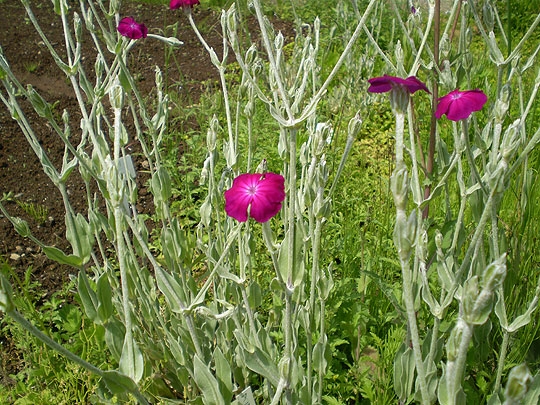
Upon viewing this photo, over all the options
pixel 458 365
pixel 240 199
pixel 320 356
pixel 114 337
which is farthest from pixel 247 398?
pixel 458 365

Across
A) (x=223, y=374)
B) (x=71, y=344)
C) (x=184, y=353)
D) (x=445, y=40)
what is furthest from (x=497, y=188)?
(x=71, y=344)

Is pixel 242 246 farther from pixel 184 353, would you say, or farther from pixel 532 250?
pixel 532 250

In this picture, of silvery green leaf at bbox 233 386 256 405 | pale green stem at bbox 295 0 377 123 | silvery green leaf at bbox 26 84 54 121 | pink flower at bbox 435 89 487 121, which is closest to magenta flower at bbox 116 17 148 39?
silvery green leaf at bbox 26 84 54 121

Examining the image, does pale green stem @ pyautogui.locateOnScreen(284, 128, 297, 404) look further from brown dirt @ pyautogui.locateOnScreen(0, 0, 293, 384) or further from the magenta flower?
brown dirt @ pyautogui.locateOnScreen(0, 0, 293, 384)

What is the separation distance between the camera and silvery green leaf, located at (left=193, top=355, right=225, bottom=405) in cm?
105

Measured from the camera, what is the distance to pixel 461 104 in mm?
1045

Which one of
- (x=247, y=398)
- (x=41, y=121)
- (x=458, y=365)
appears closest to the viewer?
(x=458, y=365)

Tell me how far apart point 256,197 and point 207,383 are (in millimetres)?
380

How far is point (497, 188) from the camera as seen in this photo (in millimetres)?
929

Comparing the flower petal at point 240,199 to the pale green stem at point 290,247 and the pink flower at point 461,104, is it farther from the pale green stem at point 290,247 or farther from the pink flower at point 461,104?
the pink flower at point 461,104

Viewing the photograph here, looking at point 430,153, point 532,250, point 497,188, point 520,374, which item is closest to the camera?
point 520,374

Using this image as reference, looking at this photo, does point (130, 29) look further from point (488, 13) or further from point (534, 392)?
point (534, 392)

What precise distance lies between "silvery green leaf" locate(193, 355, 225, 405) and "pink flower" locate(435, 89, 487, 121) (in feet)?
2.20

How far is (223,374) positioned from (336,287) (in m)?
0.70
